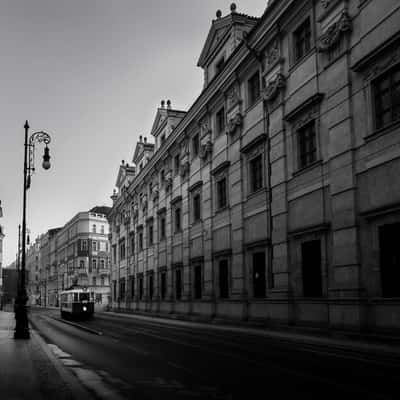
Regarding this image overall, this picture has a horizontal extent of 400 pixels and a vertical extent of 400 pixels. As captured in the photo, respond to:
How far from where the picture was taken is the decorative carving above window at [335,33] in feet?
63.4

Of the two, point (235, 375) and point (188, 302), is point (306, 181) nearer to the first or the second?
point (235, 375)

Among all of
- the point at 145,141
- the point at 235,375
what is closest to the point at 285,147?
the point at 235,375

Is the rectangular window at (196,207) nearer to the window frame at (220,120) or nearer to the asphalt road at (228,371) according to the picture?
the window frame at (220,120)

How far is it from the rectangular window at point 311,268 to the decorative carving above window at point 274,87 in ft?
23.0

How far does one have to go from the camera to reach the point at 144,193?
52.2 meters

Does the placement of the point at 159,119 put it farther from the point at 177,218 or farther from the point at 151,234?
the point at 177,218

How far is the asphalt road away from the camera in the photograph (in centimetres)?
870

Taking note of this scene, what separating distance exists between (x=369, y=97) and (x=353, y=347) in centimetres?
808

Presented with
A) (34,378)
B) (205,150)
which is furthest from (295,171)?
(34,378)

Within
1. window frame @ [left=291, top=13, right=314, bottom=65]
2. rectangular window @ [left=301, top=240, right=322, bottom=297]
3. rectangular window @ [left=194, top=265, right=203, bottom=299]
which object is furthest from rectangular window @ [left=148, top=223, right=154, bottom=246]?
window frame @ [left=291, top=13, right=314, bottom=65]

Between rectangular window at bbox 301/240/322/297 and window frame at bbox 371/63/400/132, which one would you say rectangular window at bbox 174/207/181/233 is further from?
window frame at bbox 371/63/400/132

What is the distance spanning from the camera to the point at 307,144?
73.8ft

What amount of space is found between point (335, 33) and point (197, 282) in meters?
20.4

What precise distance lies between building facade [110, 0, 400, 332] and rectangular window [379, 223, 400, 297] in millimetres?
47
